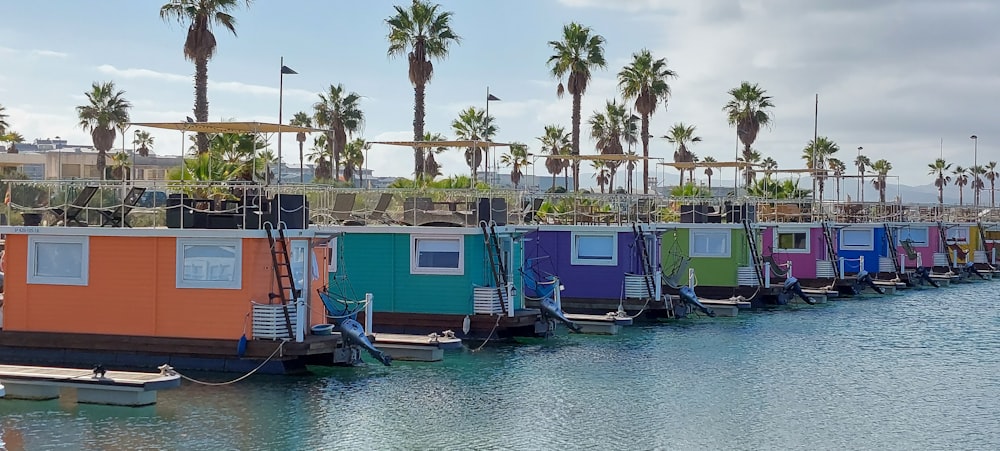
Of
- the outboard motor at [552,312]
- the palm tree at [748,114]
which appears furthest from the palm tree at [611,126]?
the outboard motor at [552,312]

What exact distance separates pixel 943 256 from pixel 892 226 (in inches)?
300

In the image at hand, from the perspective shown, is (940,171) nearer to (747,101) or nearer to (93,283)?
(747,101)

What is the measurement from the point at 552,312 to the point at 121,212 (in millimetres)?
11617

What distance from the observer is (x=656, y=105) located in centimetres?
7131

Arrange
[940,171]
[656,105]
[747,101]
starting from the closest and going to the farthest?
1. [656,105]
2. [747,101]
3. [940,171]

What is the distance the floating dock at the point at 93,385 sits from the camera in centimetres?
2031

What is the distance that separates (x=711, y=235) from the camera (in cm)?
4103

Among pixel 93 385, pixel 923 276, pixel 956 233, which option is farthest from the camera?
pixel 956 233

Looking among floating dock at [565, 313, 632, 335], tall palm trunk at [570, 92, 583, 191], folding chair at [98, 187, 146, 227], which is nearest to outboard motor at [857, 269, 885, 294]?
tall palm trunk at [570, 92, 583, 191]

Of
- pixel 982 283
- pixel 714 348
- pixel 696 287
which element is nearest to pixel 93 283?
pixel 714 348

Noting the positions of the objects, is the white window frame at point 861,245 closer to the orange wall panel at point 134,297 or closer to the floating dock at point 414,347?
the floating dock at point 414,347

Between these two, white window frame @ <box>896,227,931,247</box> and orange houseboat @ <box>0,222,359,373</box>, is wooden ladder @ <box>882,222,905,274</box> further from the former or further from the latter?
orange houseboat @ <box>0,222,359,373</box>

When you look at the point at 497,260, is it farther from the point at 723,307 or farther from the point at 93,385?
the point at 93,385

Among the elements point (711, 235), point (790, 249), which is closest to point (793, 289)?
point (711, 235)
